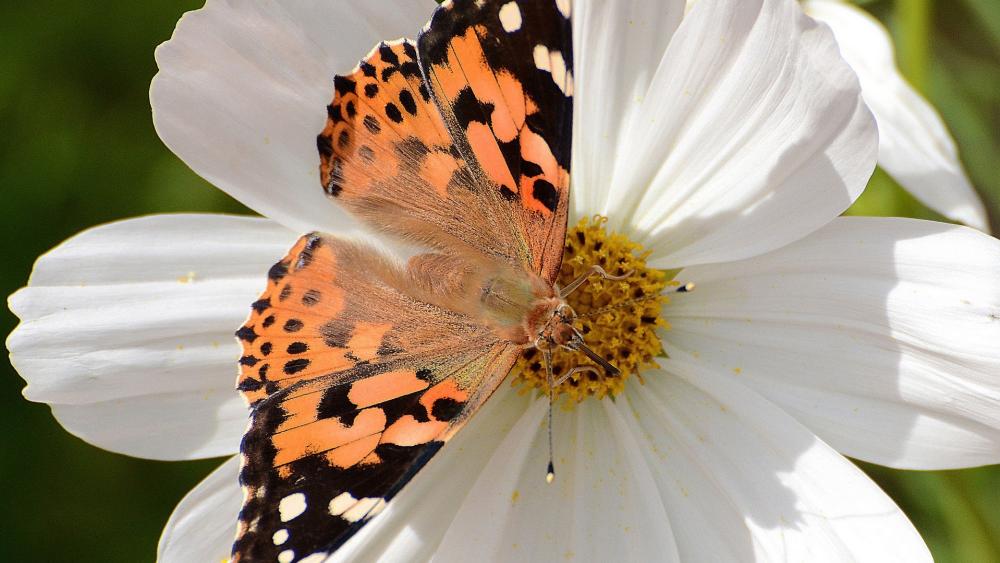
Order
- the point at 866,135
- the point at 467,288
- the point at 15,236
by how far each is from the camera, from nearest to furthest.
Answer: the point at 866,135 → the point at 467,288 → the point at 15,236

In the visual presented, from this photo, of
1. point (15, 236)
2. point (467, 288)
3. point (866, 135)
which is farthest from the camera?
point (15, 236)

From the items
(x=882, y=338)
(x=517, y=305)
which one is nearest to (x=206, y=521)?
(x=517, y=305)

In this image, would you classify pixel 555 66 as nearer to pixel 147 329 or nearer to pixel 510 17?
pixel 510 17

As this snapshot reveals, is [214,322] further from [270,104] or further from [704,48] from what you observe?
[704,48]

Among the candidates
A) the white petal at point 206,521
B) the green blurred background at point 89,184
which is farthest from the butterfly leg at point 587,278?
the green blurred background at point 89,184

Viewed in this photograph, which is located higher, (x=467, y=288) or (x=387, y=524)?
(x=467, y=288)

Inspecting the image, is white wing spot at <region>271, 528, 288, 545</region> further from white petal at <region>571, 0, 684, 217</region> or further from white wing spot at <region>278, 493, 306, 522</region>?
white petal at <region>571, 0, 684, 217</region>

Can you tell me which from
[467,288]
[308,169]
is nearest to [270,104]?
[308,169]
